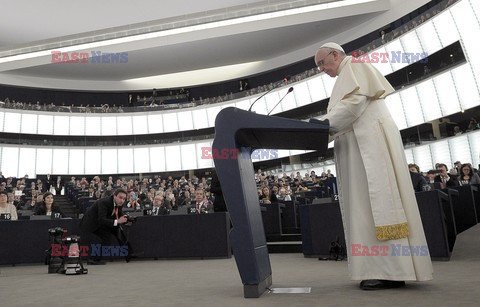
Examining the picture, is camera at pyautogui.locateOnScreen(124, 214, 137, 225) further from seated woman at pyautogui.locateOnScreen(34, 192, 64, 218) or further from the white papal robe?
the white papal robe

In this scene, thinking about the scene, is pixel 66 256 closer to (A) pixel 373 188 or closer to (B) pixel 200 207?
(B) pixel 200 207

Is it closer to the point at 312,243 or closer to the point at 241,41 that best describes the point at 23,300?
the point at 312,243

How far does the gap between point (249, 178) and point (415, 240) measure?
114cm

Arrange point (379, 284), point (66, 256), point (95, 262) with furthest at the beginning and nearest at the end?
point (95, 262) → point (66, 256) → point (379, 284)

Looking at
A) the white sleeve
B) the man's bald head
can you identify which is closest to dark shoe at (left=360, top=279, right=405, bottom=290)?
the white sleeve

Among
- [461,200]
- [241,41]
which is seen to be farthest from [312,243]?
[241,41]

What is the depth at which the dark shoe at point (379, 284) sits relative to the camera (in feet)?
8.47

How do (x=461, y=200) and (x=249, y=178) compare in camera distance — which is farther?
(x=461, y=200)

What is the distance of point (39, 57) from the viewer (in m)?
21.4

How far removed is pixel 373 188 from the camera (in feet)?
8.79

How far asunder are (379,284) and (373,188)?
59cm

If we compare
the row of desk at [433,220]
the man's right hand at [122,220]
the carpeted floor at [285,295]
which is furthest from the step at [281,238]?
the carpeted floor at [285,295]

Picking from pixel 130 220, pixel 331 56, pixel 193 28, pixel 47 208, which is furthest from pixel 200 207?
pixel 193 28

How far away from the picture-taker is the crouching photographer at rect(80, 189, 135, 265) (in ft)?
23.7
